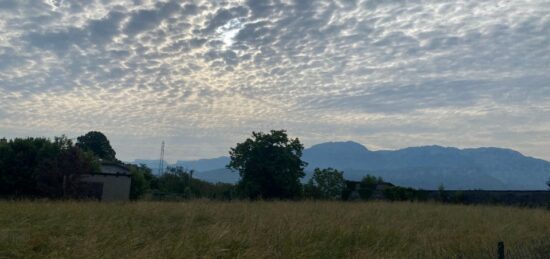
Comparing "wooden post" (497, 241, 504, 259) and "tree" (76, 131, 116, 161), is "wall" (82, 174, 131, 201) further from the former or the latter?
"tree" (76, 131, 116, 161)

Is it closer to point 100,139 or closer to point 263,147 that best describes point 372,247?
point 263,147

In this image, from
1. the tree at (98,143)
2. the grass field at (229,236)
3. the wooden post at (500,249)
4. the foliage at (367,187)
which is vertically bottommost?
the grass field at (229,236)

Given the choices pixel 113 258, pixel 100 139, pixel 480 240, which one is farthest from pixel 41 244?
pixel 100 139

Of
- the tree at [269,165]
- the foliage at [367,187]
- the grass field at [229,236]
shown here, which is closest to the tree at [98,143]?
the tree at [269,165]

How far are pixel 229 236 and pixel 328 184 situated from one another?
29.1 metres

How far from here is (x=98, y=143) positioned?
6538cm

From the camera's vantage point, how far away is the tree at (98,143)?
211ft

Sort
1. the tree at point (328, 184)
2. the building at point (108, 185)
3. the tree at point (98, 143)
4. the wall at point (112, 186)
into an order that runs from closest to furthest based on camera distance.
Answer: the building at point (108, 185) < the wall at point (112, 186) < the tree at point (328, 184) < the tree at point (98, 143)

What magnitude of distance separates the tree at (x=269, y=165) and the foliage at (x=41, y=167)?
10712 millimetres

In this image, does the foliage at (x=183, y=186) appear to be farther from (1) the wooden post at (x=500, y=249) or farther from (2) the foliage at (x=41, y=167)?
(1) the wooden post at (x=500, y=249)

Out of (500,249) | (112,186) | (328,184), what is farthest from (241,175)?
(500,249)

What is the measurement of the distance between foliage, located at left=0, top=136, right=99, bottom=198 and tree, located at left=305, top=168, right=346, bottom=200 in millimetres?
16777

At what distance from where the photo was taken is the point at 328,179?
1526 inches

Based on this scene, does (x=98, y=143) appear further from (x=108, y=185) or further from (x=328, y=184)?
(x=328, y=184)
